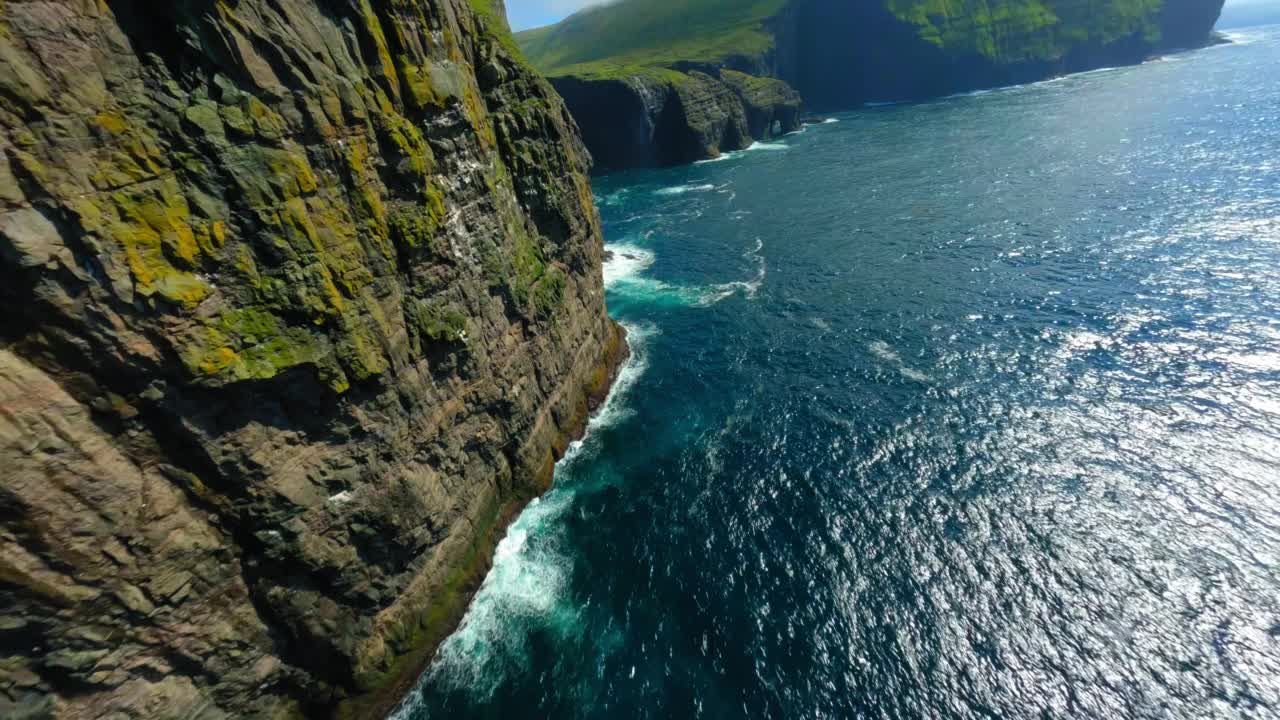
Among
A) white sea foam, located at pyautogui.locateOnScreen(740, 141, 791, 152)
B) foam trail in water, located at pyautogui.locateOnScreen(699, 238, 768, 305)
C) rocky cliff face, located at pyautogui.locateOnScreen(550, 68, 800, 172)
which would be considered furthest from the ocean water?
rocky cliff face, located at pyautogui.locateOnScreen(550, 68, 800, 172)

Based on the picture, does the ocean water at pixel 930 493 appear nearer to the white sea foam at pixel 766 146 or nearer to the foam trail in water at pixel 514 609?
the foam trail in water at pixel 514 609

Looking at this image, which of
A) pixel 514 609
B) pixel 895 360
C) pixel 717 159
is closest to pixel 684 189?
pixel 717 159

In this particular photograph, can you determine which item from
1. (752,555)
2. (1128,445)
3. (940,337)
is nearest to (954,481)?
(1128,445)

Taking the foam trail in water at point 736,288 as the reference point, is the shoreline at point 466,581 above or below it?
above

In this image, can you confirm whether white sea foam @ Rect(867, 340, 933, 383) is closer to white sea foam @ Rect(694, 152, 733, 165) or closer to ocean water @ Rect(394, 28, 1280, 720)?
ocean water @ Rect(394, 28, 1280, 720)

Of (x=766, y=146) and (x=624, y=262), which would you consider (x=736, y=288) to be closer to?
(x=624, y=262)

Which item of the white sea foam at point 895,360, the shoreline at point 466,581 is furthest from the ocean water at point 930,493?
the shoreline at point 466,581

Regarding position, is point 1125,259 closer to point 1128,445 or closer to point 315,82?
point 1128,445
